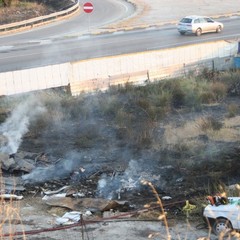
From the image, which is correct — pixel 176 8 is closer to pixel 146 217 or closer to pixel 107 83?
pixel 107 83

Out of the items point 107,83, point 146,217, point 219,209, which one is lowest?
point 107,83

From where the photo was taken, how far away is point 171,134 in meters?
17.4

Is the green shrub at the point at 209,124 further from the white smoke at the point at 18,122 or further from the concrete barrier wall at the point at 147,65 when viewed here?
the white smoke at the point at 18,122

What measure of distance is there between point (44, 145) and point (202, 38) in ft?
68.2

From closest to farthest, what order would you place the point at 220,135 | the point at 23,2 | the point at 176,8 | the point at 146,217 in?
the point at 146,217 → the point at 220,135 → the point at 23,2 → the point at 176,8

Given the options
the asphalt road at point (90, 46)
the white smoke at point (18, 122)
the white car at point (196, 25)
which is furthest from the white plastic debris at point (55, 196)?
the white car at point (196, 25)

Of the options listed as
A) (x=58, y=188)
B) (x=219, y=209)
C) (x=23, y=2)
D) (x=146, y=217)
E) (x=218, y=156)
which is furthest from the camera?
(x=23, y=2)

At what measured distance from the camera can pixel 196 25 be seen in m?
36.6

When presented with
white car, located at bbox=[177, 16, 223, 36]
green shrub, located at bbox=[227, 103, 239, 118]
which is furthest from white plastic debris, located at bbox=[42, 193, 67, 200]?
white car, located at bbox=[177, 16, 223, 36]

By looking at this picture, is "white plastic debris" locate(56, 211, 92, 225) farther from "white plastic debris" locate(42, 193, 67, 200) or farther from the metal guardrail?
the metal guardrail

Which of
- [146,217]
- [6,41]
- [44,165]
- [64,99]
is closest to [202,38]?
[6,41]

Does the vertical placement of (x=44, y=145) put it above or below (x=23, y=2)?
above

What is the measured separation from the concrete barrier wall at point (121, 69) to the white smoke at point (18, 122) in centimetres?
102

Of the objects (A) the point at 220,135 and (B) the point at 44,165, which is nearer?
(B) the point at 44,165
